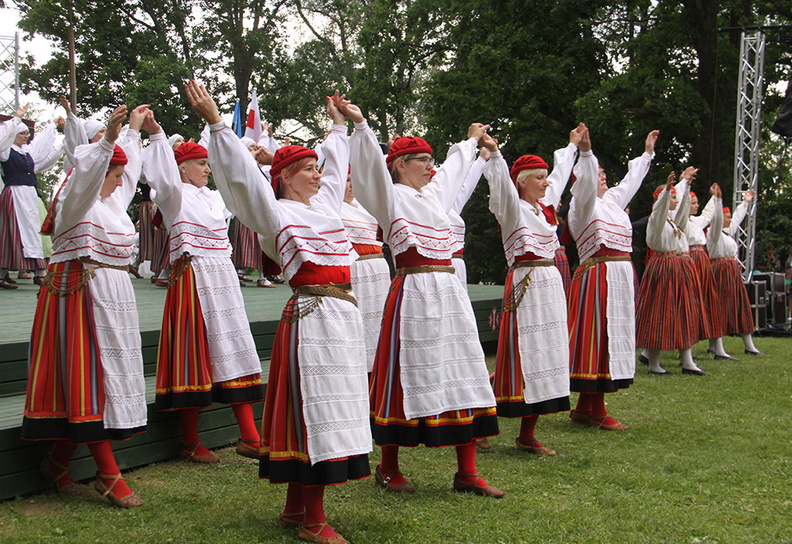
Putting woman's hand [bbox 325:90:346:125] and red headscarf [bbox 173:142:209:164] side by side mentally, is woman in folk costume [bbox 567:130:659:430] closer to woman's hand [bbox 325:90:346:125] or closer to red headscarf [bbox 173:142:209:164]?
woman's hand [bbox 325:90:346:125]

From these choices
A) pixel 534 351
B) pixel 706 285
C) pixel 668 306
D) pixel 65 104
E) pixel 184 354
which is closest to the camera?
pixel 65 104

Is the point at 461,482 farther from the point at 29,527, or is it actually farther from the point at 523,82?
the point at 523,82

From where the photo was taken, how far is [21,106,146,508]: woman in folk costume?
370cm

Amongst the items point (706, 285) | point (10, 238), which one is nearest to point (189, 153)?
point (10, 238)

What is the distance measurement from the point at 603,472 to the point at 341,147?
2.36 m

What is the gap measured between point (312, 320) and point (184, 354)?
148cm

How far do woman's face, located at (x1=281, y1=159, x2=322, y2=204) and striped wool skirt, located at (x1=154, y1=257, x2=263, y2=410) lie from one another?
1.32 meters

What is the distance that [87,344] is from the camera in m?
3.80

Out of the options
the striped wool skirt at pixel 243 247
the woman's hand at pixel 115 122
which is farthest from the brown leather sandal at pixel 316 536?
the striped wool skirt at pixel 243 247

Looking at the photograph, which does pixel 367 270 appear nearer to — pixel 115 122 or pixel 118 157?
pixel 118 157

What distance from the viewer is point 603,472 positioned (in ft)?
14.6

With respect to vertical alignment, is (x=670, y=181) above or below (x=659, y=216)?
above

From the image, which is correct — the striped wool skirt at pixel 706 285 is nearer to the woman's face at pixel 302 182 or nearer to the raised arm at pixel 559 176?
the raised arm at pixel 559 176

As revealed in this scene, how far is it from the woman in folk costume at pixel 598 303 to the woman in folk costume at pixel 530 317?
65 cm
